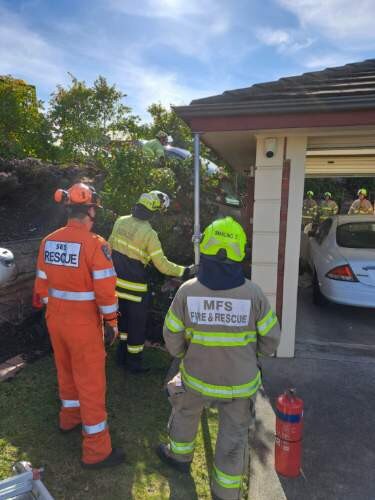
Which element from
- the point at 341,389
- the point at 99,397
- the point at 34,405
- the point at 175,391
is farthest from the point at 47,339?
the point at 341,389

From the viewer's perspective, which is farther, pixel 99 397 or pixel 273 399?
pixel 273 399

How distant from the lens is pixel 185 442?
2648 mm

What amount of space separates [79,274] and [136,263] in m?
1.30

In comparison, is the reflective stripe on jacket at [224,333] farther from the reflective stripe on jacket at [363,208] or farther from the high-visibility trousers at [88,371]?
the reflective stripe on jacket at [363,208]

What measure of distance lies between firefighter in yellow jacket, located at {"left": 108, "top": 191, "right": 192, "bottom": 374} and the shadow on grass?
45cm

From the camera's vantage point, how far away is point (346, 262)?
17.7 ft

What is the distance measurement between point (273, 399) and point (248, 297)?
6.37 feet

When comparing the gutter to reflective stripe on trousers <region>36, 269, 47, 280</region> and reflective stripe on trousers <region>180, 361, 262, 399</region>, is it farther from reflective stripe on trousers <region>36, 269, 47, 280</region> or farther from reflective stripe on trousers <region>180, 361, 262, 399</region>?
reflective stripe on trousers <region>180, 361, 262, 399</region>

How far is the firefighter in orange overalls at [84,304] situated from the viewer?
2.71m

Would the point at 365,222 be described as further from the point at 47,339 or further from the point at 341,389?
the point at 47,339

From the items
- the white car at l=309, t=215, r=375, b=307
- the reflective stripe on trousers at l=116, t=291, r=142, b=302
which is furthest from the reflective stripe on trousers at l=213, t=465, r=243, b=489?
the white car at l=309, t=215, r=375, b=307

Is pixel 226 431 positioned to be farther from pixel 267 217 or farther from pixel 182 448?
pixel 267 217

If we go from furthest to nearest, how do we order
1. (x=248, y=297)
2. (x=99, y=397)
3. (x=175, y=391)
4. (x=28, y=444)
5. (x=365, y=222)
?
(x=365, y=222) → (x=28, y=444) → (x=99, y=397) → (x=175, y=391) → (x=248, y=297)

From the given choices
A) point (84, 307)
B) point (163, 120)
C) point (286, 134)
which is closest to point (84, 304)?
point (84, 307)
